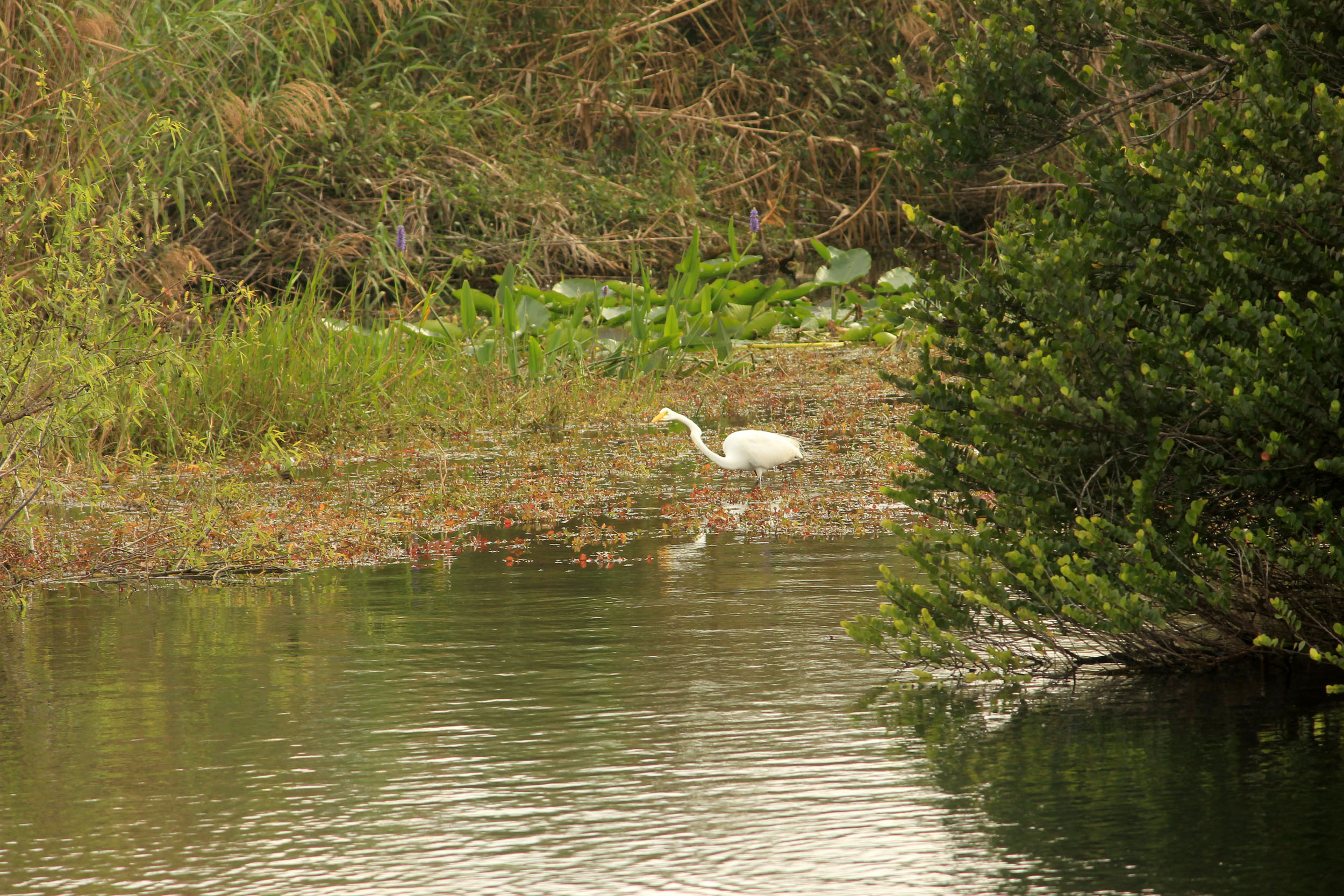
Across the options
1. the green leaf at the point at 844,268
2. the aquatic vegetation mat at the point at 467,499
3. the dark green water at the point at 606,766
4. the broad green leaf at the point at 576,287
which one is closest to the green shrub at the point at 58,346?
the aquatic vegetation mat at the point at 467,499

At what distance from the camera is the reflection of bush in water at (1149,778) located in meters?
3.49

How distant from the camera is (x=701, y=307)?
14.8 meters

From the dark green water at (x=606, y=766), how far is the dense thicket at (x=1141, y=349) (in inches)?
10.8

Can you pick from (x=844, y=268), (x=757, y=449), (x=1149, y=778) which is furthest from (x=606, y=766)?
(x=844, y=268)

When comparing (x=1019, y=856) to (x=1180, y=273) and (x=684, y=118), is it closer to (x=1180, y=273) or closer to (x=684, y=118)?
(x=1180, y=273)

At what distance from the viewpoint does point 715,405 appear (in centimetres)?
1247

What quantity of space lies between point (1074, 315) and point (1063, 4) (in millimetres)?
890

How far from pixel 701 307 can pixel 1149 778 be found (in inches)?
432

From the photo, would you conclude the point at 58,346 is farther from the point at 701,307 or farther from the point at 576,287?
Result: the point at 576,287

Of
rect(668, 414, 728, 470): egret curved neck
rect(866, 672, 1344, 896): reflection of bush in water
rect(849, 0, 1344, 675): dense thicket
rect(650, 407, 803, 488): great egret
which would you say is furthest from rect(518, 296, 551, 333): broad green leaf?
rect(866, 672, 1344, 896): reflection of bush in water

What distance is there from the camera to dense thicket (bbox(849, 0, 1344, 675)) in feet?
14.3

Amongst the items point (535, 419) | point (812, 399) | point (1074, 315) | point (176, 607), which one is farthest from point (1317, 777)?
point (812, 399)

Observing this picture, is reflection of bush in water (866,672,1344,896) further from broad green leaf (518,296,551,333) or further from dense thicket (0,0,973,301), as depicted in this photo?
broad green leaf (518,296,551,333)

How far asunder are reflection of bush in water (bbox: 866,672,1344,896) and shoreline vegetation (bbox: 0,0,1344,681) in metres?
0.18
